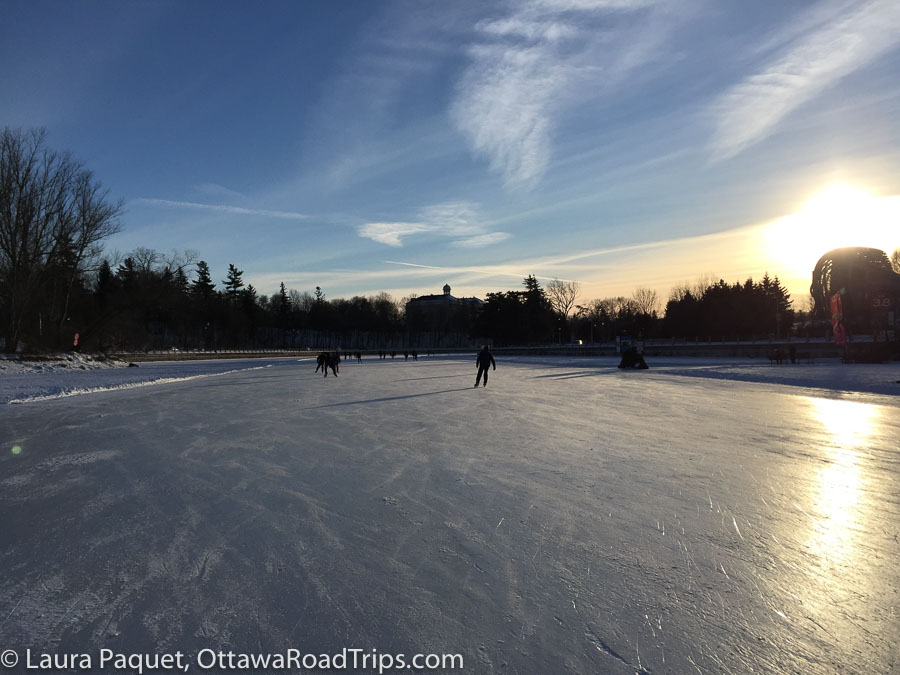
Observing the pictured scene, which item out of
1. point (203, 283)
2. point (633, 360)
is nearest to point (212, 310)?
point (203, 283)

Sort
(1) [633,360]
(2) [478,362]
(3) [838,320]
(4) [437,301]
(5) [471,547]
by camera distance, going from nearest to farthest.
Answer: (5) [471,547], (2) [478,362], (1) [633,360], (3) [838,320], (4) [437,301]

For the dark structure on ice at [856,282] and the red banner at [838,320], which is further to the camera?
the dark structure on ice at [856,282]

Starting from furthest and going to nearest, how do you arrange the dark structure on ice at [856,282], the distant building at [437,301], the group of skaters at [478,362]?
the distant building at [437,301] < the dark structure on ice at [856,282] < the group of skaters at [478,362]

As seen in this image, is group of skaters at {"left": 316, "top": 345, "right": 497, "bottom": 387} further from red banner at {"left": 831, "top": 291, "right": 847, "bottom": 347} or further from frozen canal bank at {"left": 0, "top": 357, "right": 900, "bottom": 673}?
red banner at {"left": 831, "top": 291, "right": 847, "bottom": 347}

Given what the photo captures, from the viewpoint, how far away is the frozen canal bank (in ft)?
8.09

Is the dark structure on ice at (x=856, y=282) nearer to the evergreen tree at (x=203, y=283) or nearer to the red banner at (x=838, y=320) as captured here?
the red banner at (x=838, y=320)

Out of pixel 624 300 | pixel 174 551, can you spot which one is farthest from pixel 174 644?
pixel 624 300

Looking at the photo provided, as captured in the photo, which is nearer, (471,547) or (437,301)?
(471,547)

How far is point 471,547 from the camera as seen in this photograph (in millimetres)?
3568

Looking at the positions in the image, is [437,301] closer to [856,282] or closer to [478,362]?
[856,282]

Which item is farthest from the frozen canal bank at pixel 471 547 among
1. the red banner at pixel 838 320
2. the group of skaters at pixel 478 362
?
the red banner at pixel 838 320

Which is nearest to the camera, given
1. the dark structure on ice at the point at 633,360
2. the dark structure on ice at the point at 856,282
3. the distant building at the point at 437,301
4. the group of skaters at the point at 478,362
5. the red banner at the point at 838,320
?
the group of skaters at the point at 478,362

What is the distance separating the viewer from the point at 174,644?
7.97 feet

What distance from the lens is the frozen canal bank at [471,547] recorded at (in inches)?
97.0
